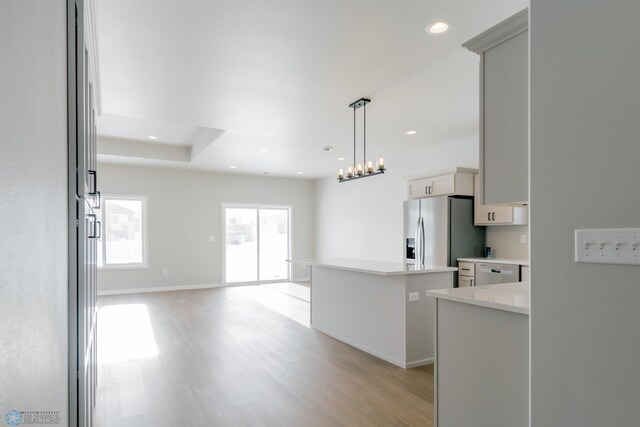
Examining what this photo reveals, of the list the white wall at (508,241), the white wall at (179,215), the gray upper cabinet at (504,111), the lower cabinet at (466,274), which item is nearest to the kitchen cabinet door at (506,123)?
the gray upper cabinet at (504,111)

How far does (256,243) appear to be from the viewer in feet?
29.8

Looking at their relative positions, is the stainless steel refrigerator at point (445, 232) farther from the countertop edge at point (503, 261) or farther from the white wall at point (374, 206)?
the white wall at point (374, 206)

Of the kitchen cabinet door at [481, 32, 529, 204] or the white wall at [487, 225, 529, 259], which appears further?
the white wall at [487, 225, 529, 259]

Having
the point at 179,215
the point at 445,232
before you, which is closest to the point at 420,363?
the point at 445,232

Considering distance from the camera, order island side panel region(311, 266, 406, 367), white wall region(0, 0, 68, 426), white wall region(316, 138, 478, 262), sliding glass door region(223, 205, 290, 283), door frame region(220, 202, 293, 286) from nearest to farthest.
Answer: white wall region(0, 0, 68, 426), island side panel region(311, 266, 406, 367), white wall region(316, 138, 478, 262), door frame region(220, 202, 293, 286), sliding glass door region(223, 205, 290, 283)

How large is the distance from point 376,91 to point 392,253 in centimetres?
418

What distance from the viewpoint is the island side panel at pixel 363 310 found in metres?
3.61

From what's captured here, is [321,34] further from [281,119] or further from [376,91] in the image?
[281,119]

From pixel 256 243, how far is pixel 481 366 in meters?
7.59

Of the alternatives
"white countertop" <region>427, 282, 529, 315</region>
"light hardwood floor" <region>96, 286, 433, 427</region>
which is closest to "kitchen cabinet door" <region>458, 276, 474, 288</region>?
"light hardwood floor" <region>96, 286, 433, 427</region>

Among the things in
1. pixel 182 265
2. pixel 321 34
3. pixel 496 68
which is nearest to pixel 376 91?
pixel 321 34
